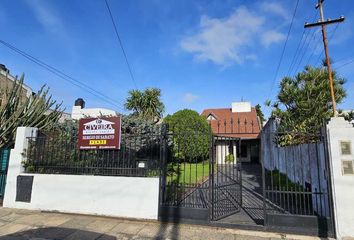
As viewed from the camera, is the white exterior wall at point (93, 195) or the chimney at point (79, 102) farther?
the chimney at point (79, 102)

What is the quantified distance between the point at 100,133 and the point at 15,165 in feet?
9.60

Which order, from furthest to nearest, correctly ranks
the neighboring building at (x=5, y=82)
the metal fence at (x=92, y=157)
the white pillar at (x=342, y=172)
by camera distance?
1. the neighboring building at (x=5, y=82)
2. the metal fence at (x=92, y=157)
3. the white pillar at (x=342, y=172)

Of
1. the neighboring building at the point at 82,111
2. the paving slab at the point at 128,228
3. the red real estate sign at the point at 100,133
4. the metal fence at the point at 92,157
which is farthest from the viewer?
the neighboring building at the point at 82,111

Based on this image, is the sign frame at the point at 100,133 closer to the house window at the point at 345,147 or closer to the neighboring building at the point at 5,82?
the neighboring building at the point at 5,82

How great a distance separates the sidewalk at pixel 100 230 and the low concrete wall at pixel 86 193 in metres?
0.30

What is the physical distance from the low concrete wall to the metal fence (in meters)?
0.26

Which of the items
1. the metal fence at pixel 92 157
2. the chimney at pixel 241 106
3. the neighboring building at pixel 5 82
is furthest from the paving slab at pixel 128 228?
the chimney at pixel 241 106

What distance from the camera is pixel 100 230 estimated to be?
544cm

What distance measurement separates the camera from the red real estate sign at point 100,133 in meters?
6.73

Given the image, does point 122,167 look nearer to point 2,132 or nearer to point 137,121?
point 137,121

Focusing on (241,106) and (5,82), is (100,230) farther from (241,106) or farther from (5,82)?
(241,106)

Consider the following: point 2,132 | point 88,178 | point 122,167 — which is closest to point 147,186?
point 122,167

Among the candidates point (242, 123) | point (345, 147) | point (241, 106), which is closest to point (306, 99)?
point (345, 147)

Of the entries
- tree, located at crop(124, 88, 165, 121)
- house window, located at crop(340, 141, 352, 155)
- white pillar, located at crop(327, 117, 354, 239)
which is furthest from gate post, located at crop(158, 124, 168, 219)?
tree, located at crop(124, 88, 165, 121)
